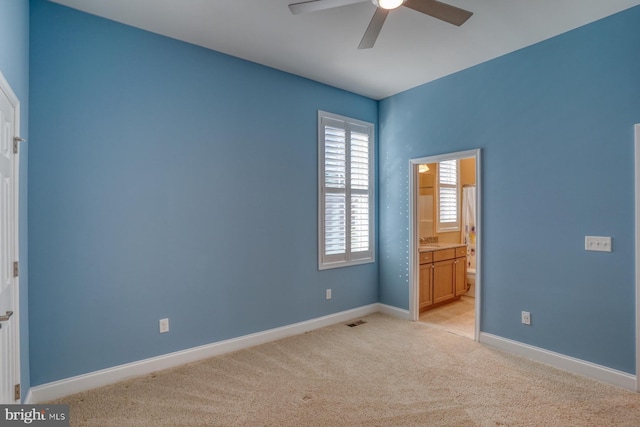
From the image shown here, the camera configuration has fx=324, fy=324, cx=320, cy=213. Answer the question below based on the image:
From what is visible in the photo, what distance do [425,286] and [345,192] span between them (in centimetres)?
178

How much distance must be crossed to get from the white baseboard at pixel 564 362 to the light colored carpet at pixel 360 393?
0.26 ft

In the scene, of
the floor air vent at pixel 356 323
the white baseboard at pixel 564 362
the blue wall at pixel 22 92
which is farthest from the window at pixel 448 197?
the blue wall at pixel 22 92

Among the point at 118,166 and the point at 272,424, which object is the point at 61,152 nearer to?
the point at 118,166

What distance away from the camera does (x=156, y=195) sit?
2.93 metres

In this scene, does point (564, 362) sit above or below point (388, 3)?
below

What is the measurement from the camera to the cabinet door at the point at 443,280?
187 inches

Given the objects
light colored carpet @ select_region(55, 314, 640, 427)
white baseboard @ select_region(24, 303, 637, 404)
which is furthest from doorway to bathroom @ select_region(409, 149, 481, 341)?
light colored carpet @ select_region(55, 314, 640, 427)

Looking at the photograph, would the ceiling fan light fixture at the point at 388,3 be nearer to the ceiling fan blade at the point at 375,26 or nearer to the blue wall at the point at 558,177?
Answer: the ceiling fan blade at the point at 375,26

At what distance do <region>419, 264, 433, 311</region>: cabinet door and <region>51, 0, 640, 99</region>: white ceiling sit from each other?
2.59 m

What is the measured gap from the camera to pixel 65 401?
8.04 ft

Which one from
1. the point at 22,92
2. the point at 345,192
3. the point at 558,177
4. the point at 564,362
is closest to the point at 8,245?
the point at 22,92

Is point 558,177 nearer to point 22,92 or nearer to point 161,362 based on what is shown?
point 161,362

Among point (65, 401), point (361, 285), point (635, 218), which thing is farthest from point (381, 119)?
point (65, 401)

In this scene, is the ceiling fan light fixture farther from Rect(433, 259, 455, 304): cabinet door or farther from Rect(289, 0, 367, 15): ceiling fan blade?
Rect(433, 259, 455, 304): cabinet door
